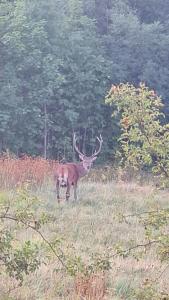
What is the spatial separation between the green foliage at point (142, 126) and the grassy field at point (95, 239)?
0.30 metres

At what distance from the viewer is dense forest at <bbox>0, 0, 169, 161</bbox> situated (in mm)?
23297

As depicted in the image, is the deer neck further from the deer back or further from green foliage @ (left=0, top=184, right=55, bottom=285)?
green foliage @ (left=0, top=184, right=55, bottom=285)

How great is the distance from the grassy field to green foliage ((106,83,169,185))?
30cm

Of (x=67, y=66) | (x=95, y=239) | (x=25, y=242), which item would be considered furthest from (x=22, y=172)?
(x=25, y=242)

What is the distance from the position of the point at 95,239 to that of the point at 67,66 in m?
15.8

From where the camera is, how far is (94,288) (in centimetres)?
636

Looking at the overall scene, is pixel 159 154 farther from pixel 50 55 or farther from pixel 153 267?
pixel 50 55

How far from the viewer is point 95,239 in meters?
9.98

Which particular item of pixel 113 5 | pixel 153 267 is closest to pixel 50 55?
pixel 113 5

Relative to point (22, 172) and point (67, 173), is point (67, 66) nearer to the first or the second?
point (22, 172)

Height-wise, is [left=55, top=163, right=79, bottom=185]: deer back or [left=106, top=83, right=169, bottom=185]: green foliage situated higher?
[left=106, top=83, right=169, bottom=185]: green foliage

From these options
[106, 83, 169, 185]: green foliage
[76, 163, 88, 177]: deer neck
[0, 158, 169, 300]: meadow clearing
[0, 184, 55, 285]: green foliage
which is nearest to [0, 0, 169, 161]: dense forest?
[0, 158, 169, 300]: meadow clearing

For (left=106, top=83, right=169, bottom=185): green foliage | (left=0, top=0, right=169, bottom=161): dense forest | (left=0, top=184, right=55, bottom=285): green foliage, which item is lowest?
(left=0, top=0, right=169, bottom=161): dense forest

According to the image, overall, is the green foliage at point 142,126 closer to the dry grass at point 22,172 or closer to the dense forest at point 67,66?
the dry grass at point 22,172
